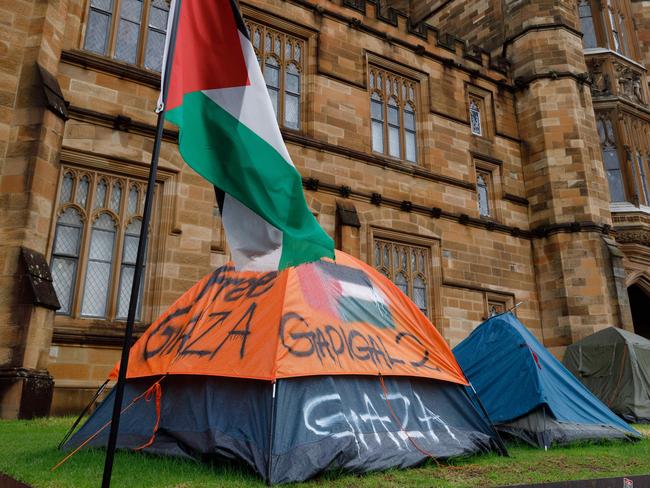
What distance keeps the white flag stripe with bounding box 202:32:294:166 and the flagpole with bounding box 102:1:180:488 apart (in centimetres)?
43

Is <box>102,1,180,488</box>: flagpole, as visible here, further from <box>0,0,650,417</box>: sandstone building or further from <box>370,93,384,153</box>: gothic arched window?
<box>370,93,384,153</box>: gothic arched window

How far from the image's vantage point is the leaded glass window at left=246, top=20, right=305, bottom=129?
39.1 ft

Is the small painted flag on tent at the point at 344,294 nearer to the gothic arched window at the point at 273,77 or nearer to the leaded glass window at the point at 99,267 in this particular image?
the leaded glass window at the point at 99,267

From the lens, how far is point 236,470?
4.25 metres

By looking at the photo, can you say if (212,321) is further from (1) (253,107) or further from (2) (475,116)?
(2) (475,116)

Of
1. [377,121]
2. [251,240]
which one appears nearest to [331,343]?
[251,240]

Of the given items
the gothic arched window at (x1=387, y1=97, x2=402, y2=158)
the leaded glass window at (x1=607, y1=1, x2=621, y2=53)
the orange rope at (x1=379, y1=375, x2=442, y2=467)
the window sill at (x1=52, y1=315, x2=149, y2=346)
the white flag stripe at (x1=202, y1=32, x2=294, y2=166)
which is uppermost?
the leaded glass window at (x1=607, y1=1, x2=621, y2=53)

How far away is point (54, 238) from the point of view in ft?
28.6

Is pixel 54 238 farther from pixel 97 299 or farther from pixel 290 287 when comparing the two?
pixel 290 287

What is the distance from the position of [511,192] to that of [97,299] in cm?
1114

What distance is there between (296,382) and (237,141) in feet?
6.68

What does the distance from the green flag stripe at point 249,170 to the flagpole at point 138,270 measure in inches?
9.5

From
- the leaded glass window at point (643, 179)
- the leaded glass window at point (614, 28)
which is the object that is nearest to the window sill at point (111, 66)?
the leaded glass window at point (643, 179)

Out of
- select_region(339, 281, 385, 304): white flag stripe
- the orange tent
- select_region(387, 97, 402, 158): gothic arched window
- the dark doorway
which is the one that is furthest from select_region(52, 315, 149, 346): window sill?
the dark doorway
